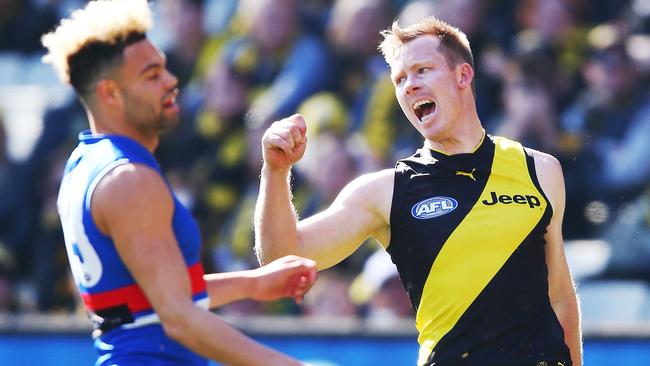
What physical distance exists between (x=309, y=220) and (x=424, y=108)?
2.30ft

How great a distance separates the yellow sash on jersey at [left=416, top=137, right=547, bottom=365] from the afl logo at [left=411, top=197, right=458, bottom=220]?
0.09 m

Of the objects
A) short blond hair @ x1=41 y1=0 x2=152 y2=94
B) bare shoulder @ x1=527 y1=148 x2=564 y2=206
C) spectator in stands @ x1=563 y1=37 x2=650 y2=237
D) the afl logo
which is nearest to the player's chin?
short blond hair @ x1=41 y1=0 x2=152 y2=94

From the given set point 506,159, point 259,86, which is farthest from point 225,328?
point 259,86

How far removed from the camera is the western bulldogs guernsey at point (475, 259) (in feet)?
16.5

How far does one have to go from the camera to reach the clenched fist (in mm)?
4852

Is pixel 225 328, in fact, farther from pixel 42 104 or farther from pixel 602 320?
pixel 42 104

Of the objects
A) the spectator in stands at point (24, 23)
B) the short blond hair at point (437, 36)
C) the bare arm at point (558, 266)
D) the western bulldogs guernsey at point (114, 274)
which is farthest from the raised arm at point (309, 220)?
the spectator in stands at point (24, 23)

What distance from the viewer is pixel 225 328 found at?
3992 millimetres

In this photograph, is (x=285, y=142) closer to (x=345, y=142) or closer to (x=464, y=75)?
(x=464, y=75)

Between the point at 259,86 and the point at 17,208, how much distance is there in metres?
2.44

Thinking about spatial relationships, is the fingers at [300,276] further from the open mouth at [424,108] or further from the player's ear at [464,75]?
the player's ear at [464,75]

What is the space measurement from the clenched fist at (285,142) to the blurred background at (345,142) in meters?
3.35

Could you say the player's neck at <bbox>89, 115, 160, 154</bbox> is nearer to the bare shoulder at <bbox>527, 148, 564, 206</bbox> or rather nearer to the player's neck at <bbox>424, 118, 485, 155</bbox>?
the player's neck at <bbox>424, 118, 485, 155</bbox>

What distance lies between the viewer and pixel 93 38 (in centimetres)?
434
